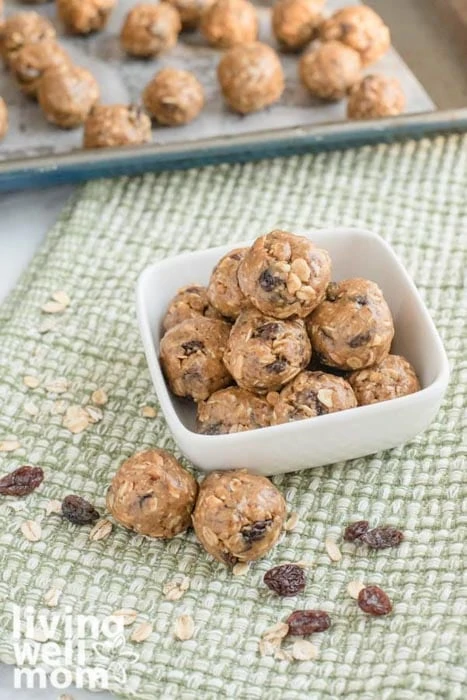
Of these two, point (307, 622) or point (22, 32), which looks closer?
point (307, 622)

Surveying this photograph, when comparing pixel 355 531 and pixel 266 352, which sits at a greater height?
pixel 266 352

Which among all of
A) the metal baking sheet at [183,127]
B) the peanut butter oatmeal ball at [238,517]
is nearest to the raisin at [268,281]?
the peanut butter oatmeal ball at [238,517]

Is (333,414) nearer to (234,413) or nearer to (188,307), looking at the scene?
(234,413)

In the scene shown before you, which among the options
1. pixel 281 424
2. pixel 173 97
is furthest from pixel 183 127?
pixel 281 424

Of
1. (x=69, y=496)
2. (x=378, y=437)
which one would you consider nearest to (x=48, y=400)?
(x=69, y=496)

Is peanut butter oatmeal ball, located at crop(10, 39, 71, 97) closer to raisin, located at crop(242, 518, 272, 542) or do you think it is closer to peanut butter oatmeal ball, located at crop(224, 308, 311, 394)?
peanut butter oatmeal ball, located at crop(224, 308, 311, 394)

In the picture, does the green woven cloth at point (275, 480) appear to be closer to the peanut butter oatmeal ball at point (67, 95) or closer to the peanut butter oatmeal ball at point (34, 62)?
the peanut butter oatmeal ball at point (67, 95)

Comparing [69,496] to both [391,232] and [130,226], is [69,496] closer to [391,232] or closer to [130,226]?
[130,226]
